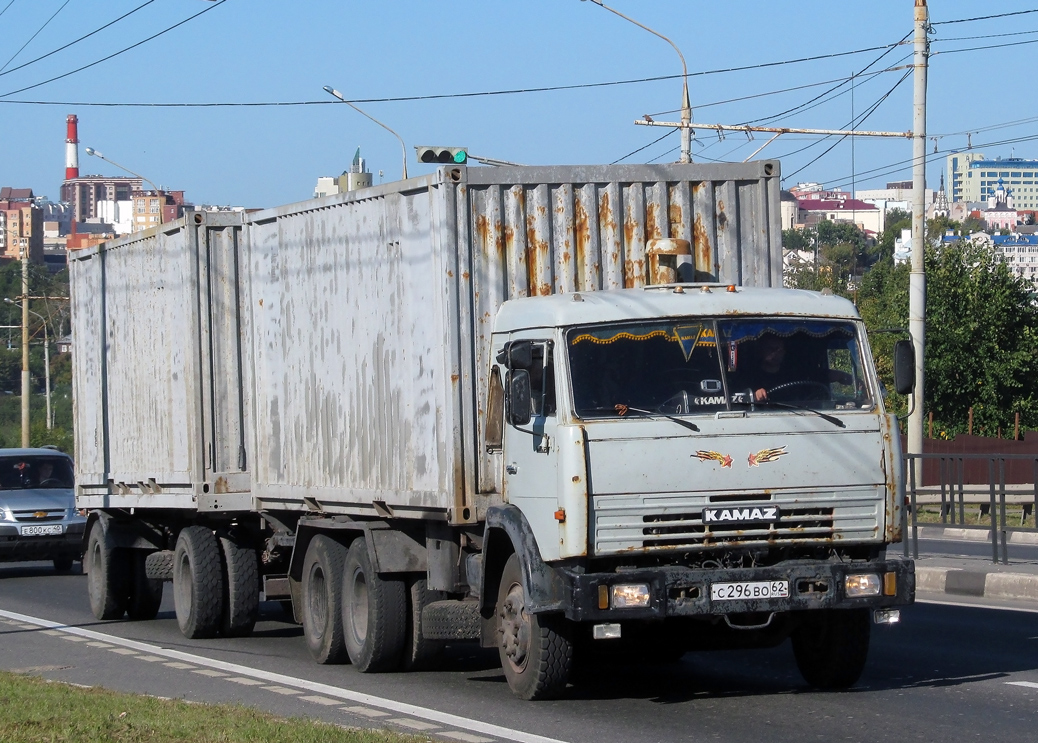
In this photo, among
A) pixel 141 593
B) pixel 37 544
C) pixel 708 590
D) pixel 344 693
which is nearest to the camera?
pixel 708 590

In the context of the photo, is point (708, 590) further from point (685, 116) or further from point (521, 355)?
point (685, 116)

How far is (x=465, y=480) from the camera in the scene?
29.1ft

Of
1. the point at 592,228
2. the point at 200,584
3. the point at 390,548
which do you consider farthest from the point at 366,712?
the point at 200,584

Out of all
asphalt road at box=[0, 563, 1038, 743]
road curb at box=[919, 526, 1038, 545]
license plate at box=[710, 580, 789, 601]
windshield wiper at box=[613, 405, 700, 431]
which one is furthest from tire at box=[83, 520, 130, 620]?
road curb at box=[919, 526, 1038, 545]

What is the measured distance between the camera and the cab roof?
815cm

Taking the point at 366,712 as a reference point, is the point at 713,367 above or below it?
above

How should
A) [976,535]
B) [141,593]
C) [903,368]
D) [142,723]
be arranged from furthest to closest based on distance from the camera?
Result: 1. [976,535]
2. [141,593]
3. [903,368]
4. [142,723]

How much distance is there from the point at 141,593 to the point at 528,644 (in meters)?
7.20

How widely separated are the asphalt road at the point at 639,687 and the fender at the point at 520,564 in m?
0.60

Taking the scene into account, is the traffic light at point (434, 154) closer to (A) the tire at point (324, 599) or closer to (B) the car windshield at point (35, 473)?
(A) the tire at point (324, 599)

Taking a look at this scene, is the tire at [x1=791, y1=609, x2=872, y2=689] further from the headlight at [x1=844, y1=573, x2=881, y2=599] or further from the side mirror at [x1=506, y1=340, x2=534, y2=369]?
the side mirror at [x1=506, y1=340, x2=534, y2=369]

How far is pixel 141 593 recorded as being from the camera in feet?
47.4

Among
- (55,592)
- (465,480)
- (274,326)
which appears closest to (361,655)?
(465,480)

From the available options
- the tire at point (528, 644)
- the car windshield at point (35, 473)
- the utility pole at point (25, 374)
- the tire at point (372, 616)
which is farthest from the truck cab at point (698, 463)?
the utility pole at point (25, 374)
